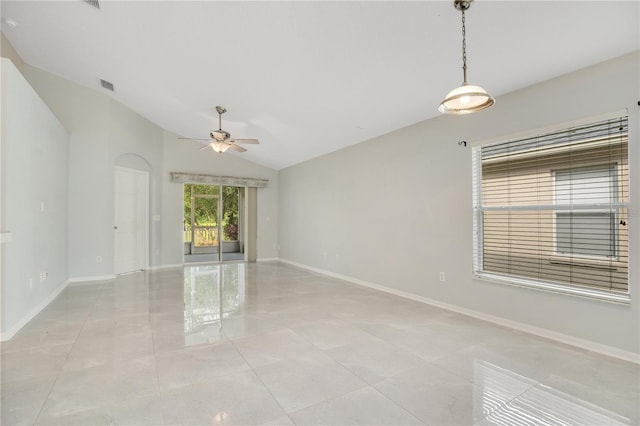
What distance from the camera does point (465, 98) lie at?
220cm

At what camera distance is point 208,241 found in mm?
11430

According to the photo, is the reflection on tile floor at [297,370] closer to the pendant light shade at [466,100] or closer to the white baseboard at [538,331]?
the white baseboard at [538,331]

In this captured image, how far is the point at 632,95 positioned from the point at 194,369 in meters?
4.39

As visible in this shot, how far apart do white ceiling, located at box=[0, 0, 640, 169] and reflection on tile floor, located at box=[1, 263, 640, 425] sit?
2733 mm

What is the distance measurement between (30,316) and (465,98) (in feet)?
17.3

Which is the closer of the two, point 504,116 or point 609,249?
point 609,249

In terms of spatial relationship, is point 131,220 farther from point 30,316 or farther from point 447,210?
point 447,210

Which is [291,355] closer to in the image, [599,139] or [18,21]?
[599,139]

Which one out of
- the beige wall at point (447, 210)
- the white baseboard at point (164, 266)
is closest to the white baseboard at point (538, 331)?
the beige wall at point (447, 210)

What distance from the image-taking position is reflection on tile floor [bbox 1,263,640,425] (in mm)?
1981

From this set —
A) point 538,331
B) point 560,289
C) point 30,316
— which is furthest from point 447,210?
point 30,316

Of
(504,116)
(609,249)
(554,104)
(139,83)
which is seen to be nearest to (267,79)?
(139,83)

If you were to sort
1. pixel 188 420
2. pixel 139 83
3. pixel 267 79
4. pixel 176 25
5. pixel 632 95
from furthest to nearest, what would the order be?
pixel 139 83 → pixel 267 79 → pixel 176 25 → pixel 632 95 → pixel 188 420

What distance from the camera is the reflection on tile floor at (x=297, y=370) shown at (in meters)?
1.98
